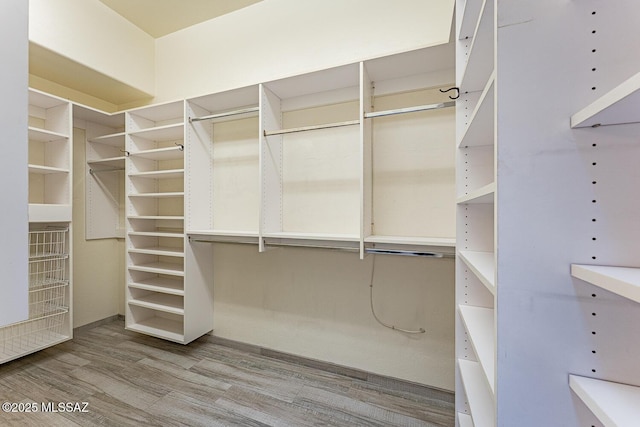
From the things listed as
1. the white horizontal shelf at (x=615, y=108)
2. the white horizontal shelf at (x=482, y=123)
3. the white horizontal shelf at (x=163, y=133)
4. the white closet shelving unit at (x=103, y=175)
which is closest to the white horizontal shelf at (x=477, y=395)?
the white horizontal shelf at (x=615, y=108)

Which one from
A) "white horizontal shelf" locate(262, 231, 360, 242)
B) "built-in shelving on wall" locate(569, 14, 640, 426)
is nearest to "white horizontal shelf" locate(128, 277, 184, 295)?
"white horizontal shelf" locate(262, 231, 360, 242)

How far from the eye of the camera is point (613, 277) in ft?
1.52

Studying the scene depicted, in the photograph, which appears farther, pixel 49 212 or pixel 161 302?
pixel 161 302

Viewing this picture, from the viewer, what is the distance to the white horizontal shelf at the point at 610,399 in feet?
1.51

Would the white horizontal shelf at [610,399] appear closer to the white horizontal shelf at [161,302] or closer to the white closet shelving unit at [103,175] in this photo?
the white horizontal shelf at [161,302]

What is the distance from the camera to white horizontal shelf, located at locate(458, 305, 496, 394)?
2.70 feet

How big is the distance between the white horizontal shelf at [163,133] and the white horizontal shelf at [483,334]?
255 cm

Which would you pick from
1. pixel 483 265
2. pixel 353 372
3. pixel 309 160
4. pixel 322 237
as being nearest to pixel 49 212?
Result: pixel 309 160

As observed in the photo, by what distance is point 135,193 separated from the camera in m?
2.59

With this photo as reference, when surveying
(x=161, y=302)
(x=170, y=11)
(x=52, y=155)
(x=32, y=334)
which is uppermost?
(x=170, y=11)

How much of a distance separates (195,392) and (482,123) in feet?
7.93

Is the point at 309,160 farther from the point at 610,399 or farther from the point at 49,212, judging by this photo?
the point at 49,212

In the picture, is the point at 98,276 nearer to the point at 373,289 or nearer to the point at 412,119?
the point at 373,289

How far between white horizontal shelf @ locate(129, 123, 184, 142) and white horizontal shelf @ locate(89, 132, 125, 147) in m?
0.28
